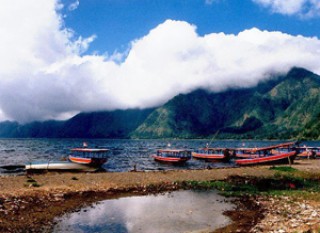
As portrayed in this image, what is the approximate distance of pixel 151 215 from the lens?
71.2ft

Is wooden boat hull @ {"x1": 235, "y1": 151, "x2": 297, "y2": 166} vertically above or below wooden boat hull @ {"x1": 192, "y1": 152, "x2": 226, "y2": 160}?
above

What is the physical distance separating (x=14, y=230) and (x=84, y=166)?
42512 mm

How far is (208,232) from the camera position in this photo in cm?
1730

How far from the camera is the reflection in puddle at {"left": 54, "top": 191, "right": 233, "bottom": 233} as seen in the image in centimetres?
1862

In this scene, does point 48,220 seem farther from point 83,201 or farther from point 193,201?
point 193,201

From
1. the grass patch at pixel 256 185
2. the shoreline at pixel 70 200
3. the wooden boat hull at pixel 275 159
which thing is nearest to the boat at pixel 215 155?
the wooden boat hull at pixel 275 159

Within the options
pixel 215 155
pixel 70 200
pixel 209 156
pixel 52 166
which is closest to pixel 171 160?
pixel 209 156

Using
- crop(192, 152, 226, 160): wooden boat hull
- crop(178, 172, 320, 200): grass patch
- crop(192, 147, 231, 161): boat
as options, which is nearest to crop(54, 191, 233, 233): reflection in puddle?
crop(178, 172, 320, 200): grass patch

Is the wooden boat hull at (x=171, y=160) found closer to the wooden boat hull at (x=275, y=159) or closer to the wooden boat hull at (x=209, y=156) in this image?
the wooden boat hull at (x=209, y=156)

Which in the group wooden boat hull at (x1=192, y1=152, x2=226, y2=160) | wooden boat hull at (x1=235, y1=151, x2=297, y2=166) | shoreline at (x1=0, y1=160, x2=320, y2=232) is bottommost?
wooden boat hull at (x1=192, y1=152, x2=226, y2=160)

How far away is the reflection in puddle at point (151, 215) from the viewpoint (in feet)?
61.1

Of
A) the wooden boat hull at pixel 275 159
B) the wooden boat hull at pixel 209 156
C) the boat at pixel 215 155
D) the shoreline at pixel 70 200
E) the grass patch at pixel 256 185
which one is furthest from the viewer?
the wooden boat hull at pixel 209 156

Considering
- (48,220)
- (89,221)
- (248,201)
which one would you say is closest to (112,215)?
(89,221)

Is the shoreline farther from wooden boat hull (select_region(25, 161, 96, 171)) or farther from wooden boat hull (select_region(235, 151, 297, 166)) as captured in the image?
wooden boat hull (select_region(235, 151, 297, 166))
